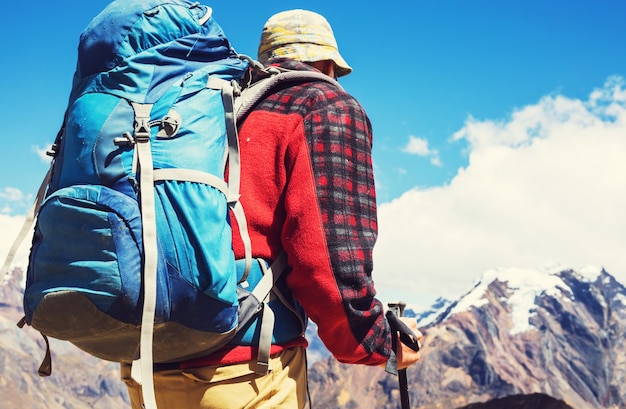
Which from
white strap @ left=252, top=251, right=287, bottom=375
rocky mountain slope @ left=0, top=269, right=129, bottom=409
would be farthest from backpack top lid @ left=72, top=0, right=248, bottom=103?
rocky mountain slope @ left=0, top=269, right=129, bottom=409

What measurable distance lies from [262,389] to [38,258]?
0.77m

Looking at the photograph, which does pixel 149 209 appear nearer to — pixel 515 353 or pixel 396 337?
pixel 396 337

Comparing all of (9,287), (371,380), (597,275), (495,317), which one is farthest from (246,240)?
(9,287)

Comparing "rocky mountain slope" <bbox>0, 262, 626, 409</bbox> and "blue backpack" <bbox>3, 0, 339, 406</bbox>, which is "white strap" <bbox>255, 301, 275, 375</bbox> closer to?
"blue backpack" <bbox>3, 0, 339, 406</bbox>

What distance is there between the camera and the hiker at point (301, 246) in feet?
8.18

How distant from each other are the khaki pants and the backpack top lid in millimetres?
835

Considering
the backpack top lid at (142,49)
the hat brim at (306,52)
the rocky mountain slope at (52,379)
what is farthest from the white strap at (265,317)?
the rocky mountain slope at (52,379)

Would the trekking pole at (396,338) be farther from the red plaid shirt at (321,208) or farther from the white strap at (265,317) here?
the white strap at (265,317)

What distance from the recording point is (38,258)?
2369mm

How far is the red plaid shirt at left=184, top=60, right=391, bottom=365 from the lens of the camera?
8.21 ft

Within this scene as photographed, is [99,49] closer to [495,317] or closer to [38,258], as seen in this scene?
[38,258]

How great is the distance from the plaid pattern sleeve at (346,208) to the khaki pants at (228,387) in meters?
0.19

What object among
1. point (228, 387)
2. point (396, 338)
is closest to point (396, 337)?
point (396, 338)

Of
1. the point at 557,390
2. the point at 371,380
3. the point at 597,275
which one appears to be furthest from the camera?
the point at 597,275
